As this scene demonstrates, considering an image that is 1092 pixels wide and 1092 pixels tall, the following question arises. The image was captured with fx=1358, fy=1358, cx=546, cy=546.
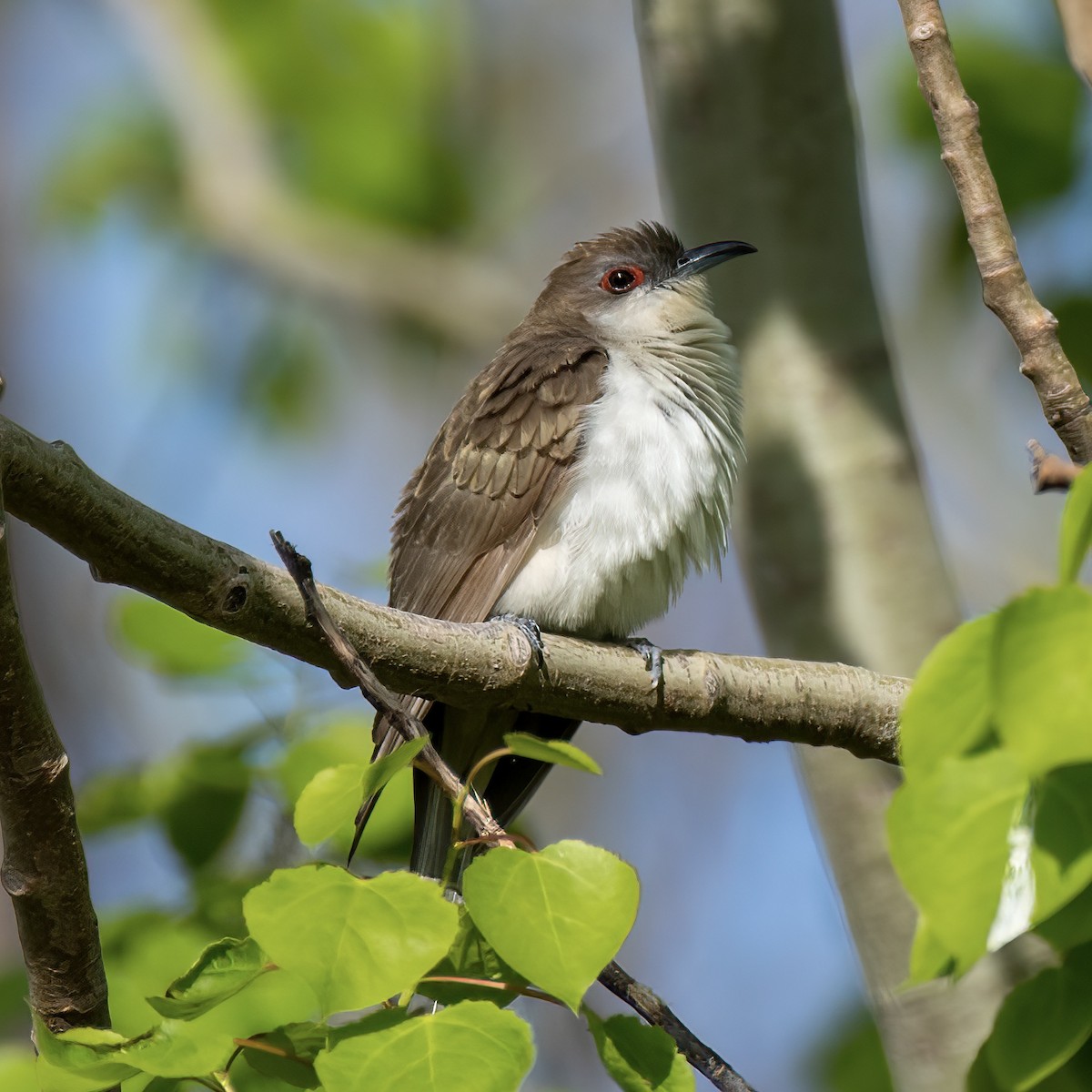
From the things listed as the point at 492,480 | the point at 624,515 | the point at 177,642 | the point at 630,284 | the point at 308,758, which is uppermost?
the point at 630,284

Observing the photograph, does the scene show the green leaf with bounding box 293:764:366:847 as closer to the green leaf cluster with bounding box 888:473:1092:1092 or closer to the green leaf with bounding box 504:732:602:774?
the green leaf with bounding box 504:732:602:774

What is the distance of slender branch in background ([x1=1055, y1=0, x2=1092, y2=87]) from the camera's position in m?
2.52

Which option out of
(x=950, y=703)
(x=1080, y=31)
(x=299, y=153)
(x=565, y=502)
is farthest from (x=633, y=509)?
(x=299, y=153)

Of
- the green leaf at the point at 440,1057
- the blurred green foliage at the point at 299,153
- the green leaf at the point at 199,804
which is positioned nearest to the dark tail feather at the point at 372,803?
the green leaf at the point at 199,804

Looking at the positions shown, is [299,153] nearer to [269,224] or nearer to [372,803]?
[269,224]

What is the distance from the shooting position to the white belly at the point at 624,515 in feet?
13.6

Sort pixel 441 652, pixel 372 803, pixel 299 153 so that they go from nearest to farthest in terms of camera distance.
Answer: pixel 441 652, pixel 372 803, pixel 299 153

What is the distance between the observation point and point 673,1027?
2.01m

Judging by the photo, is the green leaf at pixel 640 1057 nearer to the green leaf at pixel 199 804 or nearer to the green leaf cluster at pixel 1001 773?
the green leaf cluster at pixel 1001 773

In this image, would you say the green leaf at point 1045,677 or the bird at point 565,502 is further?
the bird at point 565,502

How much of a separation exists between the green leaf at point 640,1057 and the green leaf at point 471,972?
124 millimetres

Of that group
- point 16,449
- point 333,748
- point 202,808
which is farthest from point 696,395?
point 16,449

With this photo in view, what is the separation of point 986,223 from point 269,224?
605cm

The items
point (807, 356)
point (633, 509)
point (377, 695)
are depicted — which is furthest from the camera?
point (807, 356)
